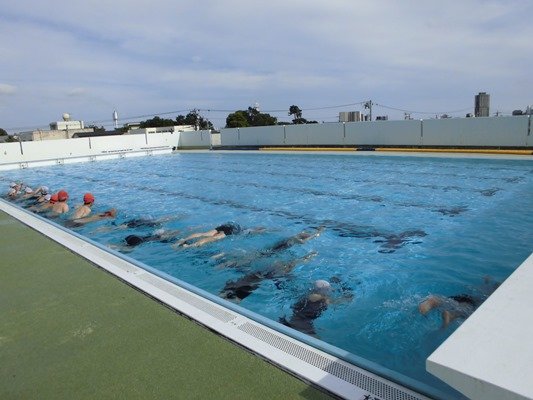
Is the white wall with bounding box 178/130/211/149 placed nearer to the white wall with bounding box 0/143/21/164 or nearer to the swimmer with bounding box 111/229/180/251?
the white wall with bounding box 0/143/21/164

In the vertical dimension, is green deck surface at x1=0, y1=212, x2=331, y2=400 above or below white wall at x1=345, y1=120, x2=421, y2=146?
below

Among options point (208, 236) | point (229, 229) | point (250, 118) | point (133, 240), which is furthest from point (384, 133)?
point (250, 118)

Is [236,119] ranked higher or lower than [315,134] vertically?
higher

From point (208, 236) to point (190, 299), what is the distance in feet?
9.99

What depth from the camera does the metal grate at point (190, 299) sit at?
3.24 m

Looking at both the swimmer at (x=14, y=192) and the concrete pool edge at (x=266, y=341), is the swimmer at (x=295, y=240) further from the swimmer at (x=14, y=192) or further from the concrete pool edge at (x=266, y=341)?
the swimmer at (x=14, y=192)

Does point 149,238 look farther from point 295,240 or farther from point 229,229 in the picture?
point 295,240

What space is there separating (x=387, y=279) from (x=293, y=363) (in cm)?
269

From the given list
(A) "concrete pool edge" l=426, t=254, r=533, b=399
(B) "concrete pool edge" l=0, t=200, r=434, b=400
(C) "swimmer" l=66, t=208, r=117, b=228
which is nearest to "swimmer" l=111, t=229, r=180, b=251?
(B) "concrete pool edge" l=0, t=200, r=434, b=400

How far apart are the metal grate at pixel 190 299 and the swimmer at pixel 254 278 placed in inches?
31.5

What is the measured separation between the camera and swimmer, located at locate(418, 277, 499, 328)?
148 inches

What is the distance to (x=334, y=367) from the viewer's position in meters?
2.45

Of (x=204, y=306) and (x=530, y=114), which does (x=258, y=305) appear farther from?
(x=530, y=114)

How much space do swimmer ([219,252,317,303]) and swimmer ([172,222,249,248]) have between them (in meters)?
1.49
